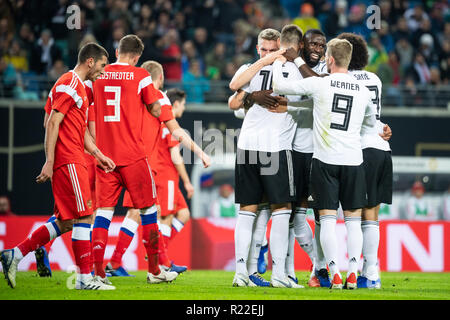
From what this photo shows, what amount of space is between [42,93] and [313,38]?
8.28m

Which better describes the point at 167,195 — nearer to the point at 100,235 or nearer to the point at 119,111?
the point at 100,235

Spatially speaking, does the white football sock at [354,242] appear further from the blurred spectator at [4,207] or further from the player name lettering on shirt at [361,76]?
the blurred spectator at [4,207]

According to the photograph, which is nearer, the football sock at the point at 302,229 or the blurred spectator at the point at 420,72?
the football sock at the point at 302,229

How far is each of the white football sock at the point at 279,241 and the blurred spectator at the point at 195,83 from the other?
7.74 meters

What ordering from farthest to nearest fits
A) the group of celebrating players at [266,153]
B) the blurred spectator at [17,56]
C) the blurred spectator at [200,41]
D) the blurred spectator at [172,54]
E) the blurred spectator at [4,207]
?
1. the blurred spectator at [200,41]
2. the blurred spectator at [172,54]
3. the blurred spectator at [17,56]
4. the blurred spectator at [4,207]
5. the group of celebrating players at [266,153]

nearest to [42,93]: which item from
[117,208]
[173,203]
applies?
[117,208]

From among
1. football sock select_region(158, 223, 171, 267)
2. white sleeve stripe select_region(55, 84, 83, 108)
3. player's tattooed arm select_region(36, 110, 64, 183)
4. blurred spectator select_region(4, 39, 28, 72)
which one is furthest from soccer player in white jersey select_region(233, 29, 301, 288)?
blurred spectator select_region(4, 39, 28, 72)

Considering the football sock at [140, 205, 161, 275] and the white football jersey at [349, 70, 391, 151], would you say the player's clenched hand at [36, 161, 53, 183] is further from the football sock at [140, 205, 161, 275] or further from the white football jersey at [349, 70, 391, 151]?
the white football jersey at [349, 70, 391, 151]

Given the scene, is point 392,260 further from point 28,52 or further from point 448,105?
point 28,52

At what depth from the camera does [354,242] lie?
21.5ft

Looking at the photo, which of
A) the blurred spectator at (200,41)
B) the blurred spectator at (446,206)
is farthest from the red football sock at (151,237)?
the blurred spectator at (200,41)

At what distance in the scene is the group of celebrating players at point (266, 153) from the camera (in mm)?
6180

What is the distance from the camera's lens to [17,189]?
45.2 ft

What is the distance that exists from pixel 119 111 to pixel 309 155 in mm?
1961
